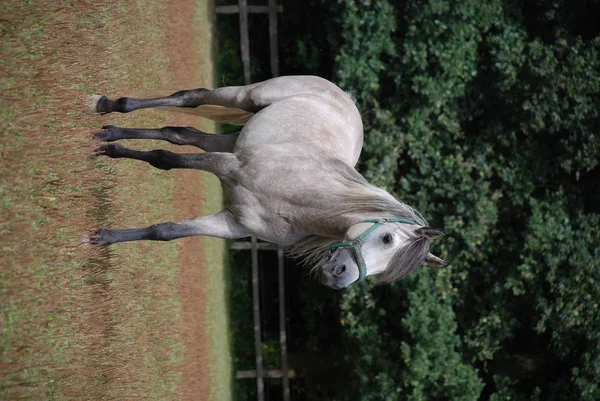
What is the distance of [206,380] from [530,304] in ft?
14.6

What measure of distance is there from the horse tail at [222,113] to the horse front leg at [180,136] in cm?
38

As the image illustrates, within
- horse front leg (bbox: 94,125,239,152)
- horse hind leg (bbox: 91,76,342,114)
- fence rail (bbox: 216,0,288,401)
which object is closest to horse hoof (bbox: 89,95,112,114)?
horse hind leg (bbox: 91,76,342,114)

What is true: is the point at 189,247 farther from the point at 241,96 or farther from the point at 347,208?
the point at 347,208

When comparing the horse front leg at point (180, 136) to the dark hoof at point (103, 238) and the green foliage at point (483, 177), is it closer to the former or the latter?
the dark hoof at point (103, 238)

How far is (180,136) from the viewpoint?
4934 mm

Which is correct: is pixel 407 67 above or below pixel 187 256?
above

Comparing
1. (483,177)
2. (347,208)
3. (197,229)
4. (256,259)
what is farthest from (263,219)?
(256,259)

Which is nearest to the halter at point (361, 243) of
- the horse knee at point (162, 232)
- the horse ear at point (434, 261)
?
the horse ear at point (434, 261)

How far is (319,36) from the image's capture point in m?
10.2

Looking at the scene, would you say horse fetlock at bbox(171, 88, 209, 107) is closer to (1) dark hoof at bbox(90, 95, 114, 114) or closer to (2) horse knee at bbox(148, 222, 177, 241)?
(1) dark hoof at bbox(90, 95, 114, 114)

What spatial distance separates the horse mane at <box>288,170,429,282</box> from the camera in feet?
11.9

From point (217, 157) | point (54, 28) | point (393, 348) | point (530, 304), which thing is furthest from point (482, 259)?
point (54, 28)

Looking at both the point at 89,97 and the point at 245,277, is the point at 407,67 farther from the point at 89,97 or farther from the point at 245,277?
the point at 89,97

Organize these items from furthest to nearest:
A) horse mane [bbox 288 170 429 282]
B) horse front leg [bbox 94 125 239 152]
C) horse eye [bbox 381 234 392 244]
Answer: horse front leg [bbox 94 125 239 152] → horse mane [bbox 288 170 429 282] → horse eye [bbox 381 234 392 244]
